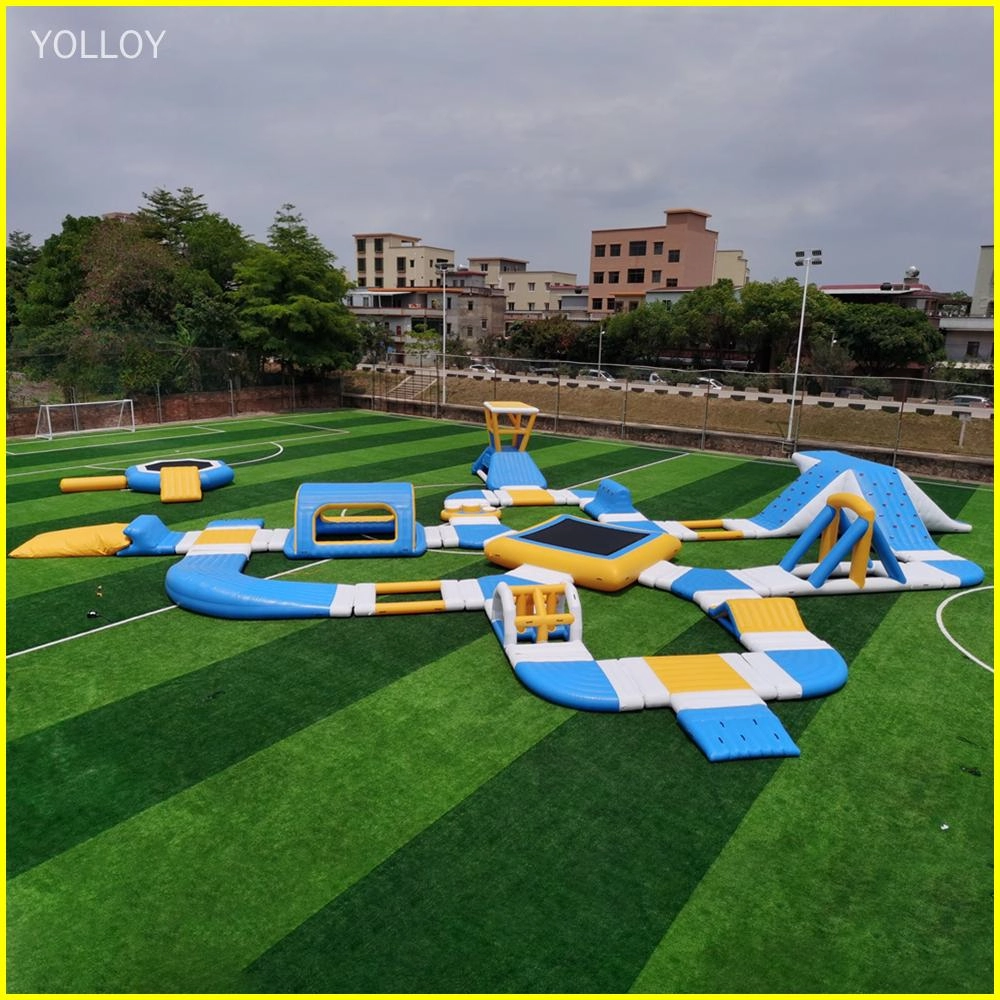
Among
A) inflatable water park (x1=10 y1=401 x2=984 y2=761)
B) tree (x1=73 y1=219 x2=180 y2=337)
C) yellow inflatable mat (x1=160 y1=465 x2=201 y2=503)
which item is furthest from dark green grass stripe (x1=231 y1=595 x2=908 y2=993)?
tree (x1=73 y1=219 x2=180 y2=337)

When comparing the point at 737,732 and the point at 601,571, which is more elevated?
the point at 601,571

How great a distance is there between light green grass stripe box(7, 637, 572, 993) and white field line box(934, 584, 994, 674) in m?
5.80

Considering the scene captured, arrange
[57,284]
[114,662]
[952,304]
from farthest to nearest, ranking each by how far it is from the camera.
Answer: [952,304] < [57,284] < [114,662]

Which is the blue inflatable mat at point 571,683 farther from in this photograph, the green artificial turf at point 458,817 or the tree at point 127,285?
the tree at point 127,285

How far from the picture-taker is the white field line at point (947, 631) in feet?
31.8

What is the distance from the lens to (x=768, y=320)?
54500 mm

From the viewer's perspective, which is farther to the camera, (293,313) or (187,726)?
(293,313)

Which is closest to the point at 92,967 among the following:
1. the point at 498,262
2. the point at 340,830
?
the point at 340,830

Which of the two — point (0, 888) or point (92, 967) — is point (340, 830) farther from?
point (0, 888)

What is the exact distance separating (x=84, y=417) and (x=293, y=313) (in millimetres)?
9785

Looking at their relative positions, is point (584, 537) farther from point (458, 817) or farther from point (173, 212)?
point (173, 212)

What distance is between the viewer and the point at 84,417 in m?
28.1

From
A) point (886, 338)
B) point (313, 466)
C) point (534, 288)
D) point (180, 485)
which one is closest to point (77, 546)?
point (180, 485)

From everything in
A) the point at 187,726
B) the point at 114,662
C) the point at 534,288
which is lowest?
the point at 187,726
